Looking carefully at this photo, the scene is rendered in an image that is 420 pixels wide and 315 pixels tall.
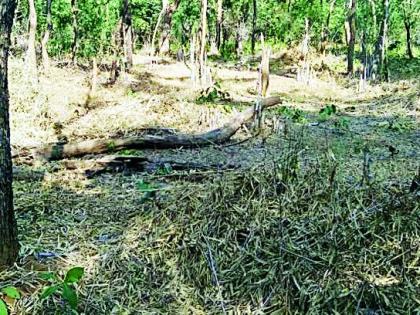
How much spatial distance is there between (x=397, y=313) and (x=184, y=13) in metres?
21.4

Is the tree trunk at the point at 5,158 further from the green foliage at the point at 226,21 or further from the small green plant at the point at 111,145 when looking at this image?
the green foliage at the point at 226,21

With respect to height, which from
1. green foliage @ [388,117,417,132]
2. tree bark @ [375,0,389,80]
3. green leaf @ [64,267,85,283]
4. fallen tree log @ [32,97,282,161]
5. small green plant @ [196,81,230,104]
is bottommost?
green foliage @ [388,117,417,132]

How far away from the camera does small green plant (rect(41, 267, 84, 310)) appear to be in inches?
82.7

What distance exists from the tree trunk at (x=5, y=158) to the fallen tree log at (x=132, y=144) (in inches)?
114

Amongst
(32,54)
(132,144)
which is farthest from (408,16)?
(132,144)

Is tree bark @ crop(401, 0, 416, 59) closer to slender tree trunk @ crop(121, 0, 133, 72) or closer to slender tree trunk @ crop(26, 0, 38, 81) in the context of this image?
slender tree trunk @ crop(121, 0, 133, 72)

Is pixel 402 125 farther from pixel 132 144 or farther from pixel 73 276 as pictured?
pixel 73 276

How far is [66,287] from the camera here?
2123 millimetres

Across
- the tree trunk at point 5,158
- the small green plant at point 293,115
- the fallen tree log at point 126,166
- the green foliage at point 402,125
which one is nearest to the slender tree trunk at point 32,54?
the small green plant at point 293,115

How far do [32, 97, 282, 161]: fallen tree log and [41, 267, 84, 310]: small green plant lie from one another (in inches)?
124

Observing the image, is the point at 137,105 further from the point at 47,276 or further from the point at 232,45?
the point at 232,45

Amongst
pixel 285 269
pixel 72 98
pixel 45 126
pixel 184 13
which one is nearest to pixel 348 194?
pixel 285 269

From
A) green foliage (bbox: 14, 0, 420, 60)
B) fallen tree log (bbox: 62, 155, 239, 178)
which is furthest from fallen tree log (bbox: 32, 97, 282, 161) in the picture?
green foliage (bbox: 14, 0, 420, 60)

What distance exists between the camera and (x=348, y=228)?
255 cm
